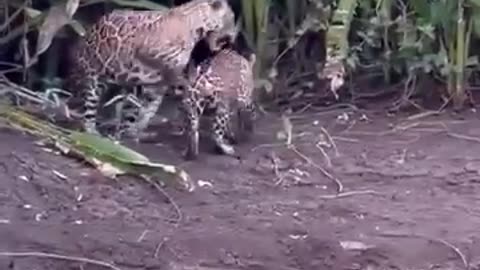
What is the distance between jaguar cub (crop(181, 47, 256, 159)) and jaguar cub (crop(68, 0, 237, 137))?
4.7 inches

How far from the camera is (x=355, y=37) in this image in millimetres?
6742

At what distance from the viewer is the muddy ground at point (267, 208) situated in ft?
14.3

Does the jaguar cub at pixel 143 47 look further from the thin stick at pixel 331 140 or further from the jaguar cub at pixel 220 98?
the thin stick at pixel 331 140

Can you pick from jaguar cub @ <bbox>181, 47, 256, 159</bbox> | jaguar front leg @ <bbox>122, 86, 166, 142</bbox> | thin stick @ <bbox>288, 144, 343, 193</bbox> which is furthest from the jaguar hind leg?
thin stick @ <bbox>288, 144, 343, 193</bbox>

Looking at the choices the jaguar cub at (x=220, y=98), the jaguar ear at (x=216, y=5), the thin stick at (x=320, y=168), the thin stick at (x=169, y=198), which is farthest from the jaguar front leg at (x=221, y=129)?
the thin stick at (x=169, y=198)

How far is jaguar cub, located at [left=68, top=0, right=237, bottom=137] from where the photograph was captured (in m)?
5.72

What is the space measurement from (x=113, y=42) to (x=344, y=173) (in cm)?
114

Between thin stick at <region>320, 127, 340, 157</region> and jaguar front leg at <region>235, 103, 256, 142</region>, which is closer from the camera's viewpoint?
thin stick at <region>320, 127, 340, 157</region>

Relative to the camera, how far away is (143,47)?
5.71m

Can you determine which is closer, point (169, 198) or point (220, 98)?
point (169, 198)

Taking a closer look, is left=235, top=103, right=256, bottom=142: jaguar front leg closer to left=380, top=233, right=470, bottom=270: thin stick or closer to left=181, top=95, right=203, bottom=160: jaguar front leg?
left=181, top=95, right=203, bottom=160: jaguar front leg

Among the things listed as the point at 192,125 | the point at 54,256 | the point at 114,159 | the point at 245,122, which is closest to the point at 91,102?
the point at 192,125

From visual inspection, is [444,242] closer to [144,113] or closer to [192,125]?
[192,125]

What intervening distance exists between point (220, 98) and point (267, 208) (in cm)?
87
